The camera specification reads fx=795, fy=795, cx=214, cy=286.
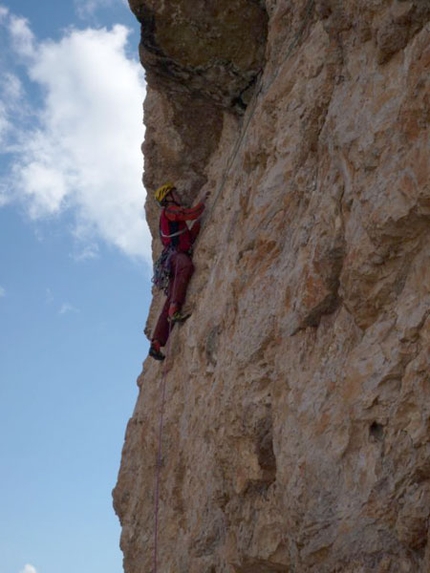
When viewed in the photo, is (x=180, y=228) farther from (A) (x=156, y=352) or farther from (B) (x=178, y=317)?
(A) (x=156, y=352)

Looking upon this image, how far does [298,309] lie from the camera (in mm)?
5621

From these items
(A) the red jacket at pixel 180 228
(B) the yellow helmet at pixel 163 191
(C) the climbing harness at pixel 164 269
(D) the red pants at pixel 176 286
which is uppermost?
(B) the yellow helmet at pixel 163 191

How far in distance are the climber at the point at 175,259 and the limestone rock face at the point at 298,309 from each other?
0.57ft

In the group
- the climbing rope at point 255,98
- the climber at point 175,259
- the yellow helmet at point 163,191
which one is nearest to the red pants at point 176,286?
the climber at point 175,259

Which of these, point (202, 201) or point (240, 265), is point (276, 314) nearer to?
point (240, 265)

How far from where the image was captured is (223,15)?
25.8ft

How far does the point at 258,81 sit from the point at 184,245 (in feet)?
6.59

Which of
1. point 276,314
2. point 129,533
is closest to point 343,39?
point 276,314

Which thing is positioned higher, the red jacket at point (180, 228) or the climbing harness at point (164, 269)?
the red jacket at point (180, 228)

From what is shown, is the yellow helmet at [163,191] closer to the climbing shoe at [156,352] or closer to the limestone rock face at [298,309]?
the limestone rock face at [298,309]

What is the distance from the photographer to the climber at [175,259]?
28.2 ft

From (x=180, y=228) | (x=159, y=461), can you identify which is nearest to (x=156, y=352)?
(x=159, y=461)

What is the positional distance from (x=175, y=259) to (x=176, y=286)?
14.8 inches

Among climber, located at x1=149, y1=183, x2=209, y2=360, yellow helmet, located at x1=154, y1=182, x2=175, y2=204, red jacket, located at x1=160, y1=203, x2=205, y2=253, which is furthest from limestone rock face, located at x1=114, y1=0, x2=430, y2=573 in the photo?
yellow helmet, located at x1=154, y1=182, x2=175, y2=204
